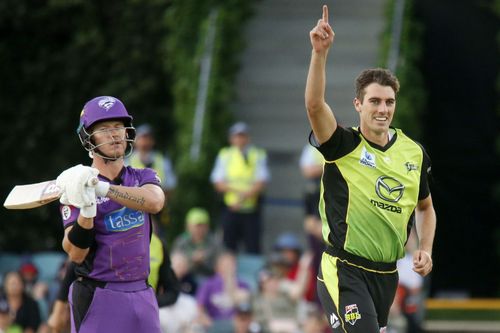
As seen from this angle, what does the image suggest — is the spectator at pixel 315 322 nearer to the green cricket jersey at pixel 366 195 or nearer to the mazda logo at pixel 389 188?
the green cricket jersey at pixel 366 195

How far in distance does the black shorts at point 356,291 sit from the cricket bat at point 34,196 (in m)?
1.88

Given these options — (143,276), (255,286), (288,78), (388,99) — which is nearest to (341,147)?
(388,99)

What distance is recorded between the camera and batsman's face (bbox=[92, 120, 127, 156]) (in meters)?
7.48

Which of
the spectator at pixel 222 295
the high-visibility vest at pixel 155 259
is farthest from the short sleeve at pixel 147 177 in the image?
the spectator at pixel 222 295

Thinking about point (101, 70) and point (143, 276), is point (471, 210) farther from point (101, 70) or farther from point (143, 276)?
point (143, 276)

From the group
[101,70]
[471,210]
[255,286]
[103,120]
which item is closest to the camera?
[103,120]

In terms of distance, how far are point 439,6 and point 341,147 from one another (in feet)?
35.8

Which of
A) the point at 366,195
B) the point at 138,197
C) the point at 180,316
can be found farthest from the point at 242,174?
the point at 138,197

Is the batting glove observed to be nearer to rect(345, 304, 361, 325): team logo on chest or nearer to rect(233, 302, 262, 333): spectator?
rect(345, 304, 361, 325): team logo on chest

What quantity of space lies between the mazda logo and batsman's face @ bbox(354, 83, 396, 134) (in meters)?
0.32

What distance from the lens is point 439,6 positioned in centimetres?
1828

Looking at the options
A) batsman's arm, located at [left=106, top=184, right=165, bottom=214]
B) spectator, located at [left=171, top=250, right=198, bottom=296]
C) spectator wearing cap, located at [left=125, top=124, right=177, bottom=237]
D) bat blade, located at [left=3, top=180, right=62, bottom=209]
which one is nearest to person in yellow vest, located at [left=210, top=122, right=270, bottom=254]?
spectator wearing cap, located at [left=125, top=124, right=177, bottom=237]

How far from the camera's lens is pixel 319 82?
24.6 feet

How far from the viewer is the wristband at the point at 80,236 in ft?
23.7
